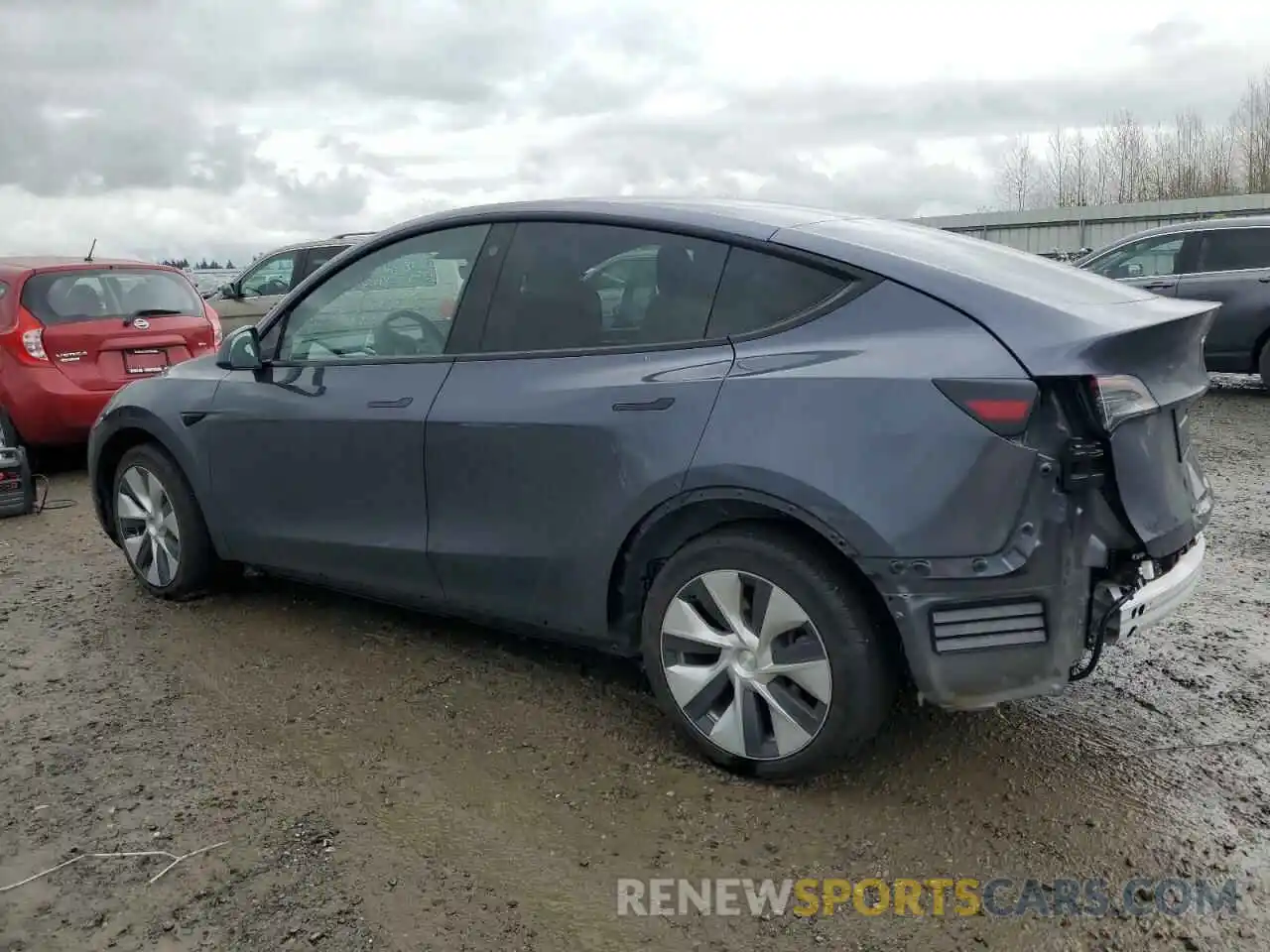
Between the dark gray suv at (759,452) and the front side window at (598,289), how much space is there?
10 millimetres

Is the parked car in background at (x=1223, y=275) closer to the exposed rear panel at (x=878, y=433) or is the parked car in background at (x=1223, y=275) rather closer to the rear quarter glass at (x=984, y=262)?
the rear quarter glass at (x=984, y=262)

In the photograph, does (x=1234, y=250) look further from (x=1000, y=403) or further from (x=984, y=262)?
(x=1000, y=403)

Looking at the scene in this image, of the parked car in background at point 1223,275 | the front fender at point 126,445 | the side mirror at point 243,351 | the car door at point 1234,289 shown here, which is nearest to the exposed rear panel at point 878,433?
the side mirror at point 243,351

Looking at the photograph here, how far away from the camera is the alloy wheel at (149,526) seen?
4.72 meters

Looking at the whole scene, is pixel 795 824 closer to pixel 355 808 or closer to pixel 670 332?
pixel 355 808

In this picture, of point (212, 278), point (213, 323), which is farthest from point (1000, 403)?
point (212, 278)

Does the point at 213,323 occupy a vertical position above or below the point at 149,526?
above

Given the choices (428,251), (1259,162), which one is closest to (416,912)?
(428,251)

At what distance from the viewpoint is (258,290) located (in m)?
13.4

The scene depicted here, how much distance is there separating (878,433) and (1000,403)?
0.30 m

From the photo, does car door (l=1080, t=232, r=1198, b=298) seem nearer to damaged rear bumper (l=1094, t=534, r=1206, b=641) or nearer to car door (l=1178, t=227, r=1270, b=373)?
car door (l=1178, t=227, r=1270, b=373)

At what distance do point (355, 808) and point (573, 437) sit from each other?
1.23 meters

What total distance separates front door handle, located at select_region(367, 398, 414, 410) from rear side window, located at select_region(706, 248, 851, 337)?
1188 mm

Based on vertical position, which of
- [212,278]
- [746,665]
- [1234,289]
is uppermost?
[212,278]
